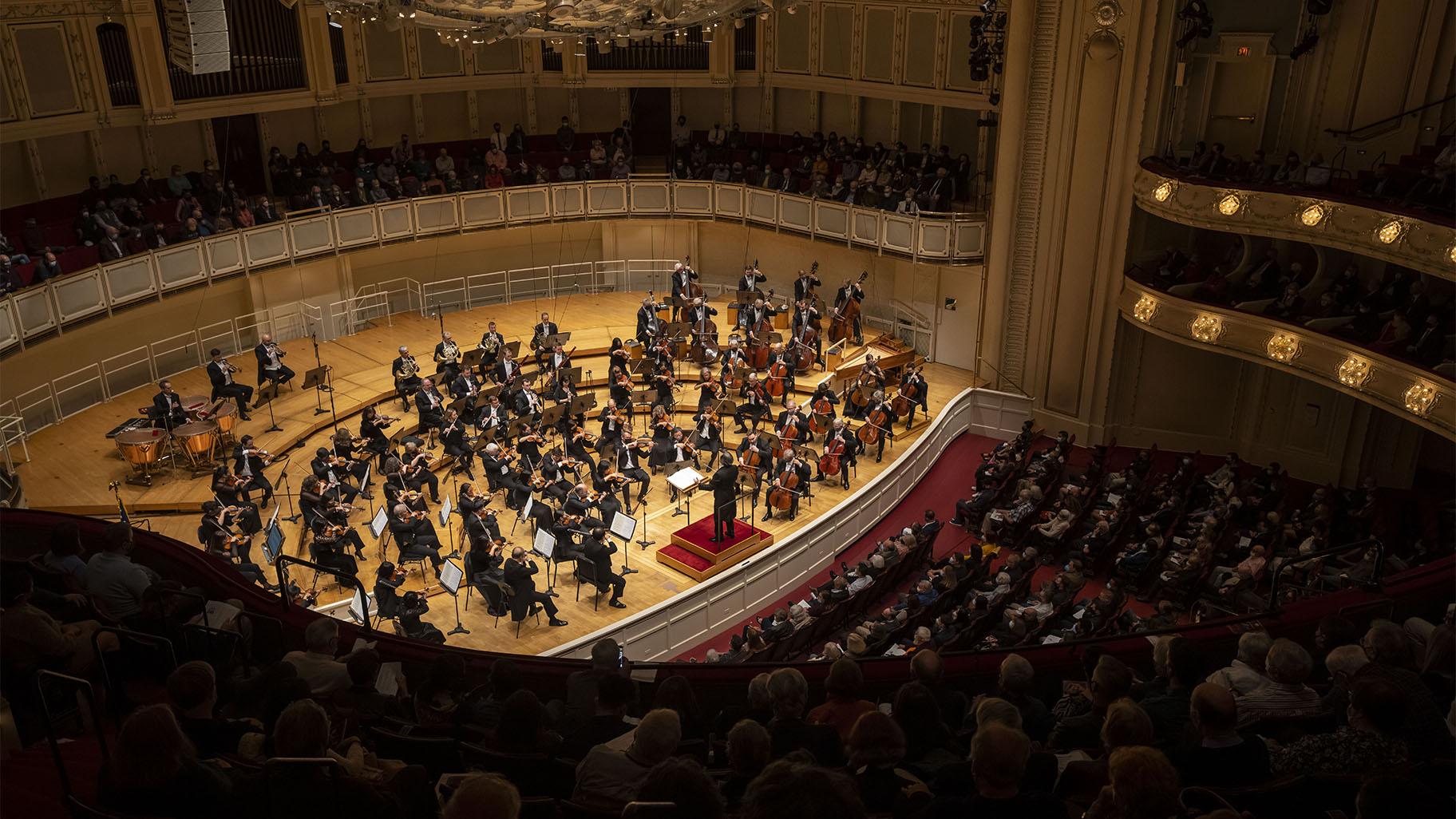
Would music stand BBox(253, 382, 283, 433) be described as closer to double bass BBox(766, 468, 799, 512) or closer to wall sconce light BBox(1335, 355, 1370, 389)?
double bass BBox(766, 468, 799, 512)

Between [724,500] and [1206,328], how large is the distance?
7.61m

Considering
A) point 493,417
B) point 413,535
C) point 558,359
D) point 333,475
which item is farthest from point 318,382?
point 413,535

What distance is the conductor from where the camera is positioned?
14977 mm

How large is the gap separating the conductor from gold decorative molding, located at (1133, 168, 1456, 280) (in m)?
7.63

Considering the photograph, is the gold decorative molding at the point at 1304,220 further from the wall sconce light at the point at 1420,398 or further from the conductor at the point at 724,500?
the conductor at the point at 724,500

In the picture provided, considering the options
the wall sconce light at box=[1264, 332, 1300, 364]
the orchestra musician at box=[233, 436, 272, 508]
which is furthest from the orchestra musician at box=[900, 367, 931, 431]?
the orchestra musician at box=[233, 436, 272, 508]

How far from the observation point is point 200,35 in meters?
15.4

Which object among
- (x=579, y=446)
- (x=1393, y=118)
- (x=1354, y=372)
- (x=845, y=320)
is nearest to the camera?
(x=1354, y=372)

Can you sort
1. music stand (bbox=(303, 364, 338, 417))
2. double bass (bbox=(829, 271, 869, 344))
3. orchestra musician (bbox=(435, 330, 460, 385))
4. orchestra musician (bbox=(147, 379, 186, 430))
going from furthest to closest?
double bass (bbox=(829, 271, 869, 344))
orchestra musician (bbox=(435, 330, 460, 385))
music stand (bbox=(303, 364, 338, 417))
orchestra musician (bbox=(147, 379, 186, 430))

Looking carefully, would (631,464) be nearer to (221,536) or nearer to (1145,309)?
(221,536)

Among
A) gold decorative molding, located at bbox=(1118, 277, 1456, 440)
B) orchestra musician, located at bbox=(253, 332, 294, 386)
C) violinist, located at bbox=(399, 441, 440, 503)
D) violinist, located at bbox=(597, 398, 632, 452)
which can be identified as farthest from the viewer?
orchestra musician, located at bbox=(253, 332, 294, 386)

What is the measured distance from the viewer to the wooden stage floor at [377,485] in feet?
45.8

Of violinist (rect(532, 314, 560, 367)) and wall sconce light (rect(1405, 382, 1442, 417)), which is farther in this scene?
violinist (rect(532, 314, 560, 367))

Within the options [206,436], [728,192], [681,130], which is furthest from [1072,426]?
[206,436]
